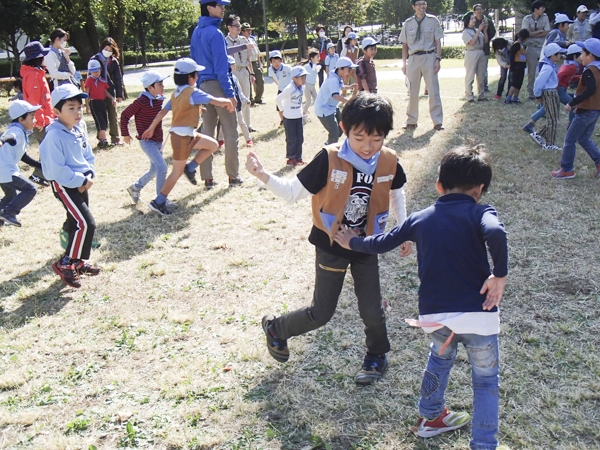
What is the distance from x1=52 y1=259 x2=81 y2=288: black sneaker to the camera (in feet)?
15.8

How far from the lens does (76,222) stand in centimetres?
484

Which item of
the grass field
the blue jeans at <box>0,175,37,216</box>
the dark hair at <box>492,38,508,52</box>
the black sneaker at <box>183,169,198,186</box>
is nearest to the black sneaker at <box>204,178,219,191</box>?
the black sneaker at <box>183,169,198,186</box>

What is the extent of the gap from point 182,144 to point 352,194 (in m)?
3.98

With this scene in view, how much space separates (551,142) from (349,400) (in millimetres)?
6597

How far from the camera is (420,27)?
386 inches

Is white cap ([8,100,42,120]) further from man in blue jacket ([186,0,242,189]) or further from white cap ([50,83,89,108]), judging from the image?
man in blue jacket ([186,0,242,189])

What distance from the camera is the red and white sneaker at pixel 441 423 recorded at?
9.49 feet

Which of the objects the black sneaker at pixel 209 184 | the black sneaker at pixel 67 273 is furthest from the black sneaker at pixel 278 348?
the black sneaker at pixel 209 184

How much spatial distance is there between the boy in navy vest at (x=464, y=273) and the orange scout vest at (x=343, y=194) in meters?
0.40

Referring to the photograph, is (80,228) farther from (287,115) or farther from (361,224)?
(287,115)

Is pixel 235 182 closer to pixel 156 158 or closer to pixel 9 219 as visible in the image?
pixel 156 158

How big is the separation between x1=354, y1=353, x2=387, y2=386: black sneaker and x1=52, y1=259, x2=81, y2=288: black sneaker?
2.74 metres

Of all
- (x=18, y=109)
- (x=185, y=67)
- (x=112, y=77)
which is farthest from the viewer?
(x=112, y=77)

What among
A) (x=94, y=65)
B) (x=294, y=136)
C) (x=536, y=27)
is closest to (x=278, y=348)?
(x=294, y=136)
